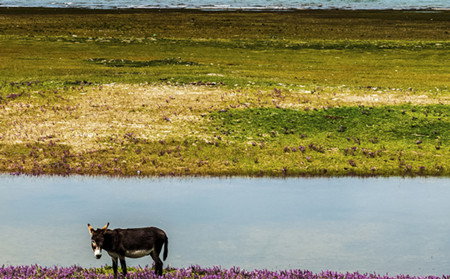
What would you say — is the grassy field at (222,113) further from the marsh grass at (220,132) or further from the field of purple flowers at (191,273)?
the field of purple flowers at (191,273)

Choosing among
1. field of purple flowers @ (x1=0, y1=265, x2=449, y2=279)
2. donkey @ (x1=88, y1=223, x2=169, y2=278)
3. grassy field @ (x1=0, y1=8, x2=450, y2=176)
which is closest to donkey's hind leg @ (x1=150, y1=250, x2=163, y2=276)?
donkey @ (x1=88, y1=223, x2=169, y2=278)

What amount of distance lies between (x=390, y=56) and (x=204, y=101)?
37.8m

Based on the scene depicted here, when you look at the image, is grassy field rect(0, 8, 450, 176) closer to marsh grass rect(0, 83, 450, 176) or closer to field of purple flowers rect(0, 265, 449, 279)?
marsh grass rect(0, 83, 450, 176)

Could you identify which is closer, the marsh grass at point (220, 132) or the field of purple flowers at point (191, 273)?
the field of purple flowers at point (191, 273)

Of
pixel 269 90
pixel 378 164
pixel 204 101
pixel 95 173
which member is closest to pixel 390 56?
pixel 269 90

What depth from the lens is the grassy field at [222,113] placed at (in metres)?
33.1

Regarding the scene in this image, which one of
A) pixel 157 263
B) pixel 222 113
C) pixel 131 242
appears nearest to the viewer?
pixel 131 242

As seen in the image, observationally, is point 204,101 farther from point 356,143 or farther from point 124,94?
point 356,143

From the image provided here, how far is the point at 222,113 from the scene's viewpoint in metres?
40.9

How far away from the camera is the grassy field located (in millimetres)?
33094

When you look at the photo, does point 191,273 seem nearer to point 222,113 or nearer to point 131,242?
point 131,242

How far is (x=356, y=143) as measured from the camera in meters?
36.3

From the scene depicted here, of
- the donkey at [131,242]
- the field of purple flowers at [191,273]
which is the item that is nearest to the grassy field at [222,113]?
the field of purple flowers at [191,273]

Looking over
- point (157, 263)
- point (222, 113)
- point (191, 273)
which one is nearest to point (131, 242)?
point (157, 263)
